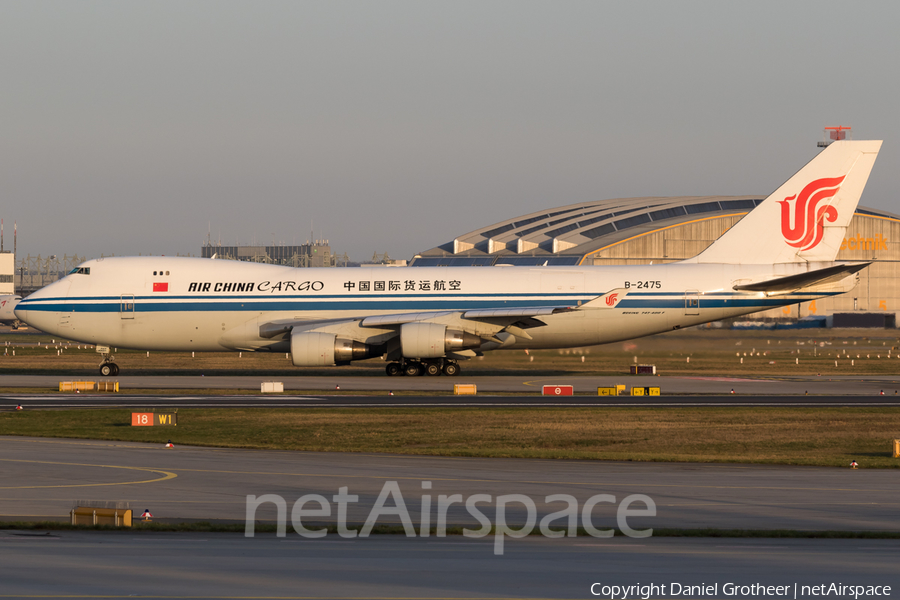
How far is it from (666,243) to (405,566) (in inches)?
3175

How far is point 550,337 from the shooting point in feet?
153

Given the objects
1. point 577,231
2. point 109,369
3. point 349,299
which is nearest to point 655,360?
point 349,299

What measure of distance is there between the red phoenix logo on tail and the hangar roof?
37774 mm

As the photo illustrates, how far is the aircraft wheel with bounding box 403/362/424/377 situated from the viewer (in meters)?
47.2

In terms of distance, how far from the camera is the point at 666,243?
88.9 metres

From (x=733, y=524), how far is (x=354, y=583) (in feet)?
21.7

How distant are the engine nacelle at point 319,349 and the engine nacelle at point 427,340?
271 cm

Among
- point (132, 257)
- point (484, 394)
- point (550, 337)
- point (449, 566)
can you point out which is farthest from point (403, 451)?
point (132, 257)

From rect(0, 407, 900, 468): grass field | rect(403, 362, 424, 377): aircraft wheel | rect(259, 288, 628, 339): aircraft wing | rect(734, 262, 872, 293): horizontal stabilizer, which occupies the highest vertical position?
rect(734, 262, 872, 293): horizontal stabilizer

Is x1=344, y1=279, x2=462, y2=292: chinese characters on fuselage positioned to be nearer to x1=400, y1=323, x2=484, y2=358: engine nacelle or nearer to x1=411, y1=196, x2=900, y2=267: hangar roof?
x1=400, y1=323, x2=484, y2=358: engine nacelle

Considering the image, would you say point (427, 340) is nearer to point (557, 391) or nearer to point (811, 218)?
point (557, 391)

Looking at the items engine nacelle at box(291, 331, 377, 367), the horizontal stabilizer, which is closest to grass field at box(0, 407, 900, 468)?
engine nacelle at box(291, 331, 377, 367)

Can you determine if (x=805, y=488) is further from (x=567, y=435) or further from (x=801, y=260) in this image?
(x=801, y=260)

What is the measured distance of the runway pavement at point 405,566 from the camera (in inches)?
409
